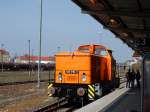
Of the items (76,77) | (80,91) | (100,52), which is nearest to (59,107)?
(80,91)

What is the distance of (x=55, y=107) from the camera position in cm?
2438

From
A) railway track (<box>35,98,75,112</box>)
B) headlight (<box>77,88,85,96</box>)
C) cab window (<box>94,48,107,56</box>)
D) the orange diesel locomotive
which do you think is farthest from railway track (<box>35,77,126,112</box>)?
cab window (<box>94,48,107,56</box>)

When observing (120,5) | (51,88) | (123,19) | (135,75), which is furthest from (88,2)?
(135,75)

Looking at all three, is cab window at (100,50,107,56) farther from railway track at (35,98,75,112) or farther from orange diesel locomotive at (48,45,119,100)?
railway track at (35,98,75,112)

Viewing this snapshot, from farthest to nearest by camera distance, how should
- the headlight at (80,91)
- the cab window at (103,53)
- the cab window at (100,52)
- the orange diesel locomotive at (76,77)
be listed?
1. the cab window at (103,53)
2. the cab window at (100,52)
3. the orange diesel locomotive at (76,77)
4. the headlight at (80,91)

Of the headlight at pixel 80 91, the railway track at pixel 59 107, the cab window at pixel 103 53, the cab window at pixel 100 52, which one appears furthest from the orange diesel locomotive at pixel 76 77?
the cab window at pixel 103 53

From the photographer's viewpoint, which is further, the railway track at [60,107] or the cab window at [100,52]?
the cab window at [100,52]

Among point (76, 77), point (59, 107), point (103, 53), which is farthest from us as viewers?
point (103, 53)

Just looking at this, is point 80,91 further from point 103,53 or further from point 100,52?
point 103,53

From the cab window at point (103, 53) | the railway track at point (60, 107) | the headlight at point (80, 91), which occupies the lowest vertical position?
the railway track at point (60, 107)

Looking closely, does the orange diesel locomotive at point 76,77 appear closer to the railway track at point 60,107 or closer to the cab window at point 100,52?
the railway track at point 60,107

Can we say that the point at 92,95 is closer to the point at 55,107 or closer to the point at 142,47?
the point at 55,107

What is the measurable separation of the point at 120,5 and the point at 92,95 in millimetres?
6272

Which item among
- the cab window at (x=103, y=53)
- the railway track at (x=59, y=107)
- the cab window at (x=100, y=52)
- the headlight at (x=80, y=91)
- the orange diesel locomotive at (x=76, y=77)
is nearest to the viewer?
the railway track at (x=59, y=107)
